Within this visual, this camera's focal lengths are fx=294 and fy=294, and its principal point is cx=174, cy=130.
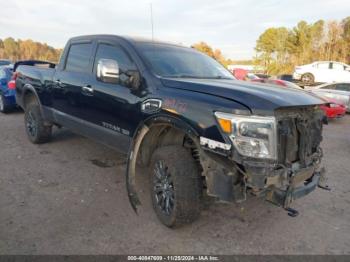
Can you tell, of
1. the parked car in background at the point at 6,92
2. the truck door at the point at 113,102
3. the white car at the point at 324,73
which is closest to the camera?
the truck door at the point at 113,102

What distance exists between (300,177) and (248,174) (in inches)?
24.8

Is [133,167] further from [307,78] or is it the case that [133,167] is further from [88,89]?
[307,78]

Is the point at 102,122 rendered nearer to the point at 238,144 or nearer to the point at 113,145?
the point at 113,145

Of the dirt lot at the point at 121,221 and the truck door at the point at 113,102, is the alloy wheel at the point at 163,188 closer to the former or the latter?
the dirt lot at the point at 121,221

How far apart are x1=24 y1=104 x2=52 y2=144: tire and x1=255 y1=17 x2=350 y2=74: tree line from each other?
34.5 m

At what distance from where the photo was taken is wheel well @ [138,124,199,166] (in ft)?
9.71

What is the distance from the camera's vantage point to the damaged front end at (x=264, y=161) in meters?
2.32

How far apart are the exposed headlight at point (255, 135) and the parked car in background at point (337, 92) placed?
9.36 metres

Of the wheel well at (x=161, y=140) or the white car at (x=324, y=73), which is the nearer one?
the wheel well at (x=161, y=140)

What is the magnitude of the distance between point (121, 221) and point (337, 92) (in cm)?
1011

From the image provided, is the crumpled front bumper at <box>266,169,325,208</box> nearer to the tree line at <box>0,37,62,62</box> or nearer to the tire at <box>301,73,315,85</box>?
the tire at <box>301,73,315,85</box>

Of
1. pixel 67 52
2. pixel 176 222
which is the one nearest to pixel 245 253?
pixel 176 222

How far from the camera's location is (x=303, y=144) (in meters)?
2.64

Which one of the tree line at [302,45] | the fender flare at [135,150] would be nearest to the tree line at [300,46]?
A: the tree line at [302,45]
